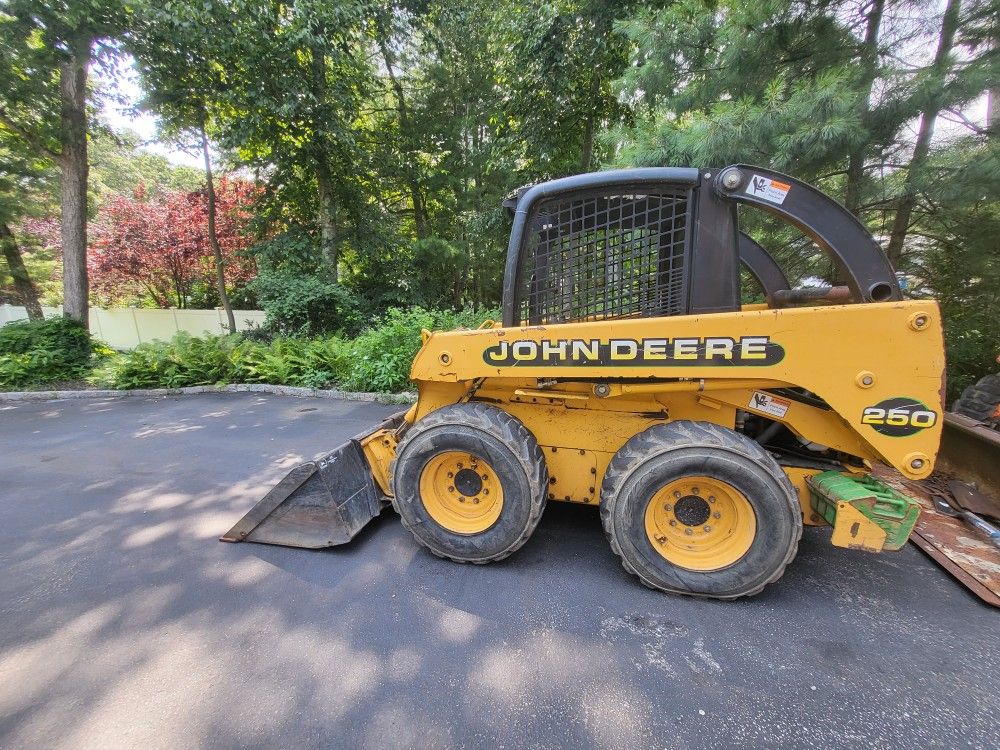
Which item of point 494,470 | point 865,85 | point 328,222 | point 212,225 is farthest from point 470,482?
point 212,225

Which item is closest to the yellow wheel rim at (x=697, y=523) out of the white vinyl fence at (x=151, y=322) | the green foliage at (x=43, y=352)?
the green foliage at (x=43, y=352)

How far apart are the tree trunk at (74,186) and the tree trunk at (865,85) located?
1373 cm

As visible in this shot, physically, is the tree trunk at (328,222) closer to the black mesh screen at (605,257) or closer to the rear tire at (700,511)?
the black mesh screen at (605,257)

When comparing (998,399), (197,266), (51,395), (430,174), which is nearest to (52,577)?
(998,399)

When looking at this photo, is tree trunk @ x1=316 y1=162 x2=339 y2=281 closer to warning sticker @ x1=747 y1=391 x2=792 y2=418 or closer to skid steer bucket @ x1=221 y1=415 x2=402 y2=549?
skid steer bucket @ x1=221 y1=415 x2=402 y2=549

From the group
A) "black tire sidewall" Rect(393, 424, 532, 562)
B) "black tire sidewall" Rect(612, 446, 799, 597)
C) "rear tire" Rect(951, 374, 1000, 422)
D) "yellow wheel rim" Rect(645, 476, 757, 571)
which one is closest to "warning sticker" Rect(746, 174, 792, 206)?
"black tire sidewall" Rect(612, 446, 799, 597)

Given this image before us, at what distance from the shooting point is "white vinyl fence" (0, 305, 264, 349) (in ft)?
44.1

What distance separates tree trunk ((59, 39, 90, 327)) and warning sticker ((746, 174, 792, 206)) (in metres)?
13.2

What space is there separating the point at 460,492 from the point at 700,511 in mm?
1443

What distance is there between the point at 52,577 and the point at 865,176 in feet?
24.1

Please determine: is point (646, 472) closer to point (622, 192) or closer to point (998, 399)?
point (622, 192)

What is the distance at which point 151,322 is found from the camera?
13719mm

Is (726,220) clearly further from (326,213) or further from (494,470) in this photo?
(326,213)

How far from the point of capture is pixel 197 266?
553 inches
